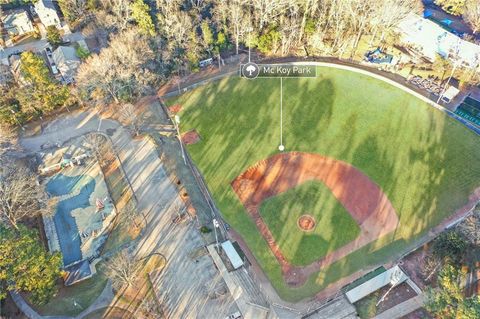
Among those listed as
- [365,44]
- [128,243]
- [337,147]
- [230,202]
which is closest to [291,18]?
[365,44]

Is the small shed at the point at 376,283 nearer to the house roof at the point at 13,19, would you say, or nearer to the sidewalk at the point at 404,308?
the sidewalk at the point at 404,308

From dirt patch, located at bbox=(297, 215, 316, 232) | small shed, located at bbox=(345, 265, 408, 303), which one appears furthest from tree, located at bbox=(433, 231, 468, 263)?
dirt patch, located at bbox=(297, 215, 316, 232)

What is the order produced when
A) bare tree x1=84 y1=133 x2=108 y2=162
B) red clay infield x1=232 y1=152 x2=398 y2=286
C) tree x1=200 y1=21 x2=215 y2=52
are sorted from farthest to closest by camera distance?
tree x1=200 y1=21 x2=215 y2=52 → bare tree x1=84 y1=133 x2=108 y2=162 → red clay infield x1=232 y1=152 x2=398 y2=286

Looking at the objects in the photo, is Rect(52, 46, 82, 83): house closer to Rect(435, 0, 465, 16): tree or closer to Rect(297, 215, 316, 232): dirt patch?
Rect(297, 215, 316, 232): dirt patch

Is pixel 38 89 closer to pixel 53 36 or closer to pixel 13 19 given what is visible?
pixel 53 36

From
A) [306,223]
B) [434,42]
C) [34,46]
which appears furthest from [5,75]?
[434,42]

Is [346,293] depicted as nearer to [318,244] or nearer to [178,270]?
[318,244]
